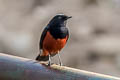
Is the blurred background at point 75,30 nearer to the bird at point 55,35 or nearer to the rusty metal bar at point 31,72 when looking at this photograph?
the bird at point 55,35

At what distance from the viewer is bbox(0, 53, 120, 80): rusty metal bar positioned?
2.32 m

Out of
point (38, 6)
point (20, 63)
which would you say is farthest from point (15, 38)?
point (20, 63)

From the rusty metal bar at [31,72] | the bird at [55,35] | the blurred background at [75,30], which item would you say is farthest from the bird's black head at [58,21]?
the blurred background at [75,30]

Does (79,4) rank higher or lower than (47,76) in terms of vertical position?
higher

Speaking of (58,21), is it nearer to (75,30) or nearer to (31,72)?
(31,72)

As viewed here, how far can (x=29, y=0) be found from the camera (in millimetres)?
13523

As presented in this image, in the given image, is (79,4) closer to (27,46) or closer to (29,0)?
(29,0)

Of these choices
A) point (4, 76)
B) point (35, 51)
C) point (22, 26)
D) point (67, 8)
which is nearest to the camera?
point (4, 76)

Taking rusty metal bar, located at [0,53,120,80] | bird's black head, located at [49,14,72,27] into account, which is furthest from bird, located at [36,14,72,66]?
rusty metal bar, located at [0,53,120,80]

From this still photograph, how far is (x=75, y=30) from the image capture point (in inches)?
468

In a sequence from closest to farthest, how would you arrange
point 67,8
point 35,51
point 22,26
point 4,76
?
1. point 4,76
2. point 35,51
3. point 22,26
4. point 67,8

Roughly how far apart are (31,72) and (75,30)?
31.3ft

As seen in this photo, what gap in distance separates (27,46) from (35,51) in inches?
16.2

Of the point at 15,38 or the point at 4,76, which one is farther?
the point at 15,38
